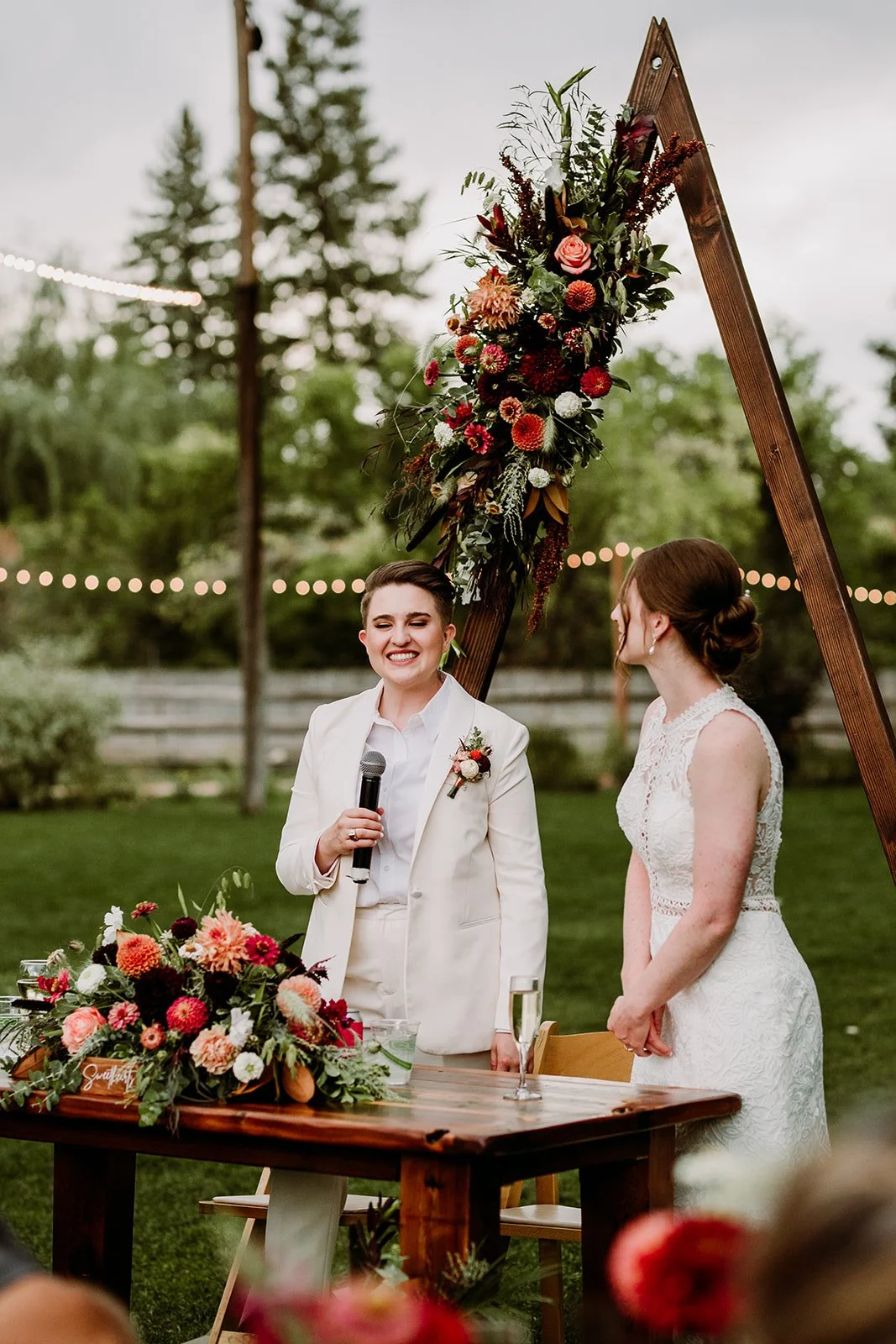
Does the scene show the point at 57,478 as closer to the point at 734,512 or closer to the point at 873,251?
the point at 734,512

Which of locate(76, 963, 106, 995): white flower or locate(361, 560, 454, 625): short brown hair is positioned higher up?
locate(361, 560, 454, 625): short brown hair

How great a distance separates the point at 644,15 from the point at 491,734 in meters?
12.7

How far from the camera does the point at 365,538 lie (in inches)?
814

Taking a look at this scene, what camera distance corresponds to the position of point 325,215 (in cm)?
2284

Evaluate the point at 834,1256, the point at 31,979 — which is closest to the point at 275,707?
the point at 31,979

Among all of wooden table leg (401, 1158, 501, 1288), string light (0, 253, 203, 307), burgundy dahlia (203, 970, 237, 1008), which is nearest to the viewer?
wooden table leg (401, 1158, 501, 1288)

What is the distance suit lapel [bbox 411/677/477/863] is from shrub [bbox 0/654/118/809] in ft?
39.8

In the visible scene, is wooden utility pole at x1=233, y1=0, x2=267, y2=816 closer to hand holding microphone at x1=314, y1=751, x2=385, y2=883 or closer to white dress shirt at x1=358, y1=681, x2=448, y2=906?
white dress shirt at x1=358, y1=681, x2=448, y2=906

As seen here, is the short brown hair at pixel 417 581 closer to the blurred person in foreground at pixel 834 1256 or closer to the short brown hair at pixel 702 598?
the short brown hair at pixel 702 598

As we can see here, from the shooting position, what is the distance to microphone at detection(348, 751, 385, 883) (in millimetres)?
3695

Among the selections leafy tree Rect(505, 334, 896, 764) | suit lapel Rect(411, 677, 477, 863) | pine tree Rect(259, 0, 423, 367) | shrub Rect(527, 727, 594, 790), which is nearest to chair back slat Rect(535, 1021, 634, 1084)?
suit lapel Rect(411, 677, 477, 863)

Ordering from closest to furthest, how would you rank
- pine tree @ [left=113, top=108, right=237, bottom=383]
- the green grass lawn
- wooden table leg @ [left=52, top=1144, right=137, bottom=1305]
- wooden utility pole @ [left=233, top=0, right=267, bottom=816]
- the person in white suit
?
wooden table leg @ [left=52, top=1144, right=137, bottom=1305], the person in white suit, the green grass lawn, wooden utility pole @ [left=233, top=0, right=267, bottom=816], pine tree @ [left=113, top=108, right=237, bottom=383]

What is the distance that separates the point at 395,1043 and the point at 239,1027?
0.37 meters

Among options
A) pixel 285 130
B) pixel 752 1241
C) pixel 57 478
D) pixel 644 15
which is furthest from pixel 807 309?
pixel 752 1241
